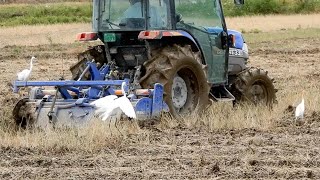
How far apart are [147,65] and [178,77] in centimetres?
58

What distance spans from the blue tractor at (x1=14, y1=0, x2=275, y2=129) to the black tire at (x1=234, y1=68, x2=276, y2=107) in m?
0.27

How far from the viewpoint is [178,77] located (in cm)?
998

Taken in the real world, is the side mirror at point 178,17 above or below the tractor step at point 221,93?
above

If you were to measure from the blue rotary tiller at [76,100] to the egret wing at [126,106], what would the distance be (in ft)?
1.16

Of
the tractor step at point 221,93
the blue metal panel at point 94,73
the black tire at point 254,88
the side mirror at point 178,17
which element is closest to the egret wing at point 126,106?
the blue metal panel at point 94,73

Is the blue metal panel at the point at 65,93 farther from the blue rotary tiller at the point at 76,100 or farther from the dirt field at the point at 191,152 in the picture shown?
the dirt field at the point at 191,152

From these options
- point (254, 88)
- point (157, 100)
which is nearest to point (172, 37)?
point (157, 100)

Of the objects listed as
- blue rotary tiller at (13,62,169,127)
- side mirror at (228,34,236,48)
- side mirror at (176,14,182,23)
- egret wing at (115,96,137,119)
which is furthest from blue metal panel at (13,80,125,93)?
side mirror at (228,34,236,48)

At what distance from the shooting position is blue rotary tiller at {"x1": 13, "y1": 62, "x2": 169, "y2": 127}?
30.1 ft

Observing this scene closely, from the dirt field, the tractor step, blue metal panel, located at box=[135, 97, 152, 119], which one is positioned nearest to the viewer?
the dirt field

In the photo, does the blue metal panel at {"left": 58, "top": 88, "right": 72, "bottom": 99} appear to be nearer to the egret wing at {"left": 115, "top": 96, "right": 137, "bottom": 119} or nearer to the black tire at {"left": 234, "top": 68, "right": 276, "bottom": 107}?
the egret wing at {"left": 115, "top": 96, "right": 137, "bottom": 119}

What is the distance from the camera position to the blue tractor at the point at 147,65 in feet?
30.7

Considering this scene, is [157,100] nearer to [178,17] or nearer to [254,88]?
[178,17]

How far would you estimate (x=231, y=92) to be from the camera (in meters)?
11.5
